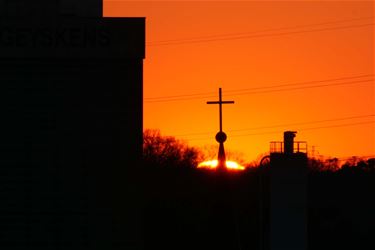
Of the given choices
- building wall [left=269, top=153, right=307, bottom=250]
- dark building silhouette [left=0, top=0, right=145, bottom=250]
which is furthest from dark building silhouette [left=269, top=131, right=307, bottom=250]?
dark building silhouette [left=0, top=0, right=145, bottom=250]

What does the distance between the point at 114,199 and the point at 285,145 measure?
53.8 feet

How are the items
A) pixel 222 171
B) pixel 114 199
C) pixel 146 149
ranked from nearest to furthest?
pixel 114 199 < pixel 222 171 < pixel 146 149

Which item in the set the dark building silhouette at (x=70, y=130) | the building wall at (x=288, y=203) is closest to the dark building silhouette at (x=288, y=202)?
the building wall at (x=288, y=203)

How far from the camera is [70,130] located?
62.1m

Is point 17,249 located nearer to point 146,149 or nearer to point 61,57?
point 61,57

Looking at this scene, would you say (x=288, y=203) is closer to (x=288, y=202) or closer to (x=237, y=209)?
(x=288, y=202)

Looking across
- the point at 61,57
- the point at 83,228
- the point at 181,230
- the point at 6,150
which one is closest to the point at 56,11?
the point at 61,57

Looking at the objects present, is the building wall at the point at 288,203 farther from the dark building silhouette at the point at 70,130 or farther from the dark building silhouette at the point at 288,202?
the dark building silhouette at the point at 70,130

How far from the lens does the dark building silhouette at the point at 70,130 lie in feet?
199

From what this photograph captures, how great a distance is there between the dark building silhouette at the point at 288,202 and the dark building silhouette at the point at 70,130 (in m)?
12.1

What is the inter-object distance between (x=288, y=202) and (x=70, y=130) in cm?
1518

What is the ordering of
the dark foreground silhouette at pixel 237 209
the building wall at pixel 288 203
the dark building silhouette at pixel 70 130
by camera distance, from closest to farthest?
the dark building silhouette at pixel 70 130 < the building wall at pixel 288 203 < the dark foreground silhouette at pixel 237 209

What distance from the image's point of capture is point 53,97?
62.5m

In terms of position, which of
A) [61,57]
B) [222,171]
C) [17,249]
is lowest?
[17,249]
